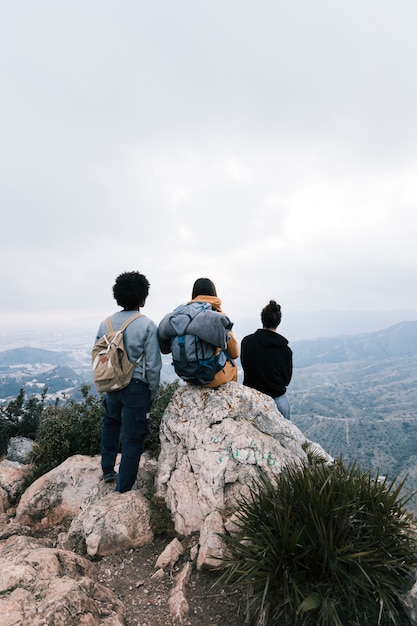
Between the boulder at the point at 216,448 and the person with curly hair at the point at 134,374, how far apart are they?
66 cm

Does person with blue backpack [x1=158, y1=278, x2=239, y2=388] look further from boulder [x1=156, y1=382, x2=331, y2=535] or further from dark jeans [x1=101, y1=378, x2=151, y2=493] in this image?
dark jeans [x1=101, y1=378, x2=151, y2=493]

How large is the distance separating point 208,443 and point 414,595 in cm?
284

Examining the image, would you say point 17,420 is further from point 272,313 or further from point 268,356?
point 272,313

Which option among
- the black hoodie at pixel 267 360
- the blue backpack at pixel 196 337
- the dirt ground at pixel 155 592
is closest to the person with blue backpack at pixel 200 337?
the blue backpack at pixel 196 337

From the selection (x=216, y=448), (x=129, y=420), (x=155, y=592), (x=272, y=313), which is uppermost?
(x=272, y=313)

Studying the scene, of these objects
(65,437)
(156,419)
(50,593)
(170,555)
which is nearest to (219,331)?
(170,555)

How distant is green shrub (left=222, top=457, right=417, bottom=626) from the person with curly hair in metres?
2.08

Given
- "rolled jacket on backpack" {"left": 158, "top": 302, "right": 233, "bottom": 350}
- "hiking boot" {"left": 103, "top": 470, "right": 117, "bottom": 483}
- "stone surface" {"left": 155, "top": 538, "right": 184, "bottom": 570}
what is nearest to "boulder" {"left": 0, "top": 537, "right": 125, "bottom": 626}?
"stone surface" {"left": 155, "top": 538, "right": 184, "bottom": 570}

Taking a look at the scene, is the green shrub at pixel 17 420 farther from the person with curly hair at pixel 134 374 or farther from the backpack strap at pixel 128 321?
the backpack strap at pixel 128 321

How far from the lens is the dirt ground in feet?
10.9

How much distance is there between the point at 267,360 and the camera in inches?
234

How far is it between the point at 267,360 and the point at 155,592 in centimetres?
365

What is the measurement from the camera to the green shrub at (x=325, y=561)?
2.87 meters

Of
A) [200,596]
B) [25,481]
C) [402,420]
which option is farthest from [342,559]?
[402,420]
